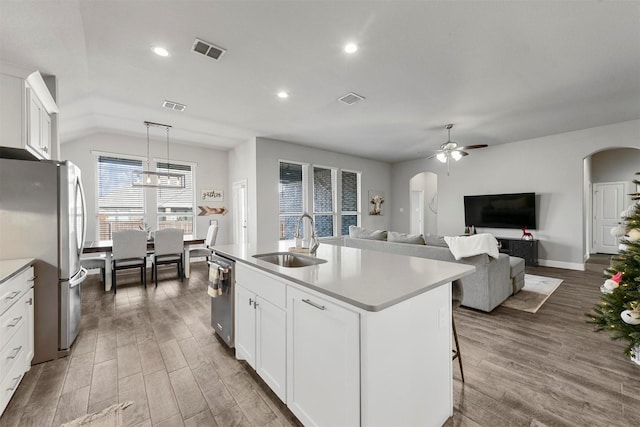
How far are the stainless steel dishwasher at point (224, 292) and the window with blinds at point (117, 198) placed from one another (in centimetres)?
440

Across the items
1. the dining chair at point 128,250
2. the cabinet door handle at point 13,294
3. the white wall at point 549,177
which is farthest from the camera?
the white wall at point 549,177

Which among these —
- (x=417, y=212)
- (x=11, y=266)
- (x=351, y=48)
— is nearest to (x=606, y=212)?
(x=417, y=212)

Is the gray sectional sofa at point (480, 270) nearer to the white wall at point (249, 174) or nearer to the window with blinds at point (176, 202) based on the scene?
the white wall at point (249, 174)

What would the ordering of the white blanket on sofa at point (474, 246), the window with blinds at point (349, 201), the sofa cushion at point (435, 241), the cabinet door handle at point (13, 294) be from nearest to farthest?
1. the cabinet door handle at point (13, 294)
2. the white blanket on sofa at point (474, 246)
3. the sofa cushion at point (435, 241)
4. the window with blinds at point (349, 201)

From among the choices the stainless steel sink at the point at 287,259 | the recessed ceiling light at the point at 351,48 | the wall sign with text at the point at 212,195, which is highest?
the recessed ceiling light at the point at 351,48

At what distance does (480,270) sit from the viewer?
3.09 meters

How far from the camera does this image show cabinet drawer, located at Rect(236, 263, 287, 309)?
1.64m

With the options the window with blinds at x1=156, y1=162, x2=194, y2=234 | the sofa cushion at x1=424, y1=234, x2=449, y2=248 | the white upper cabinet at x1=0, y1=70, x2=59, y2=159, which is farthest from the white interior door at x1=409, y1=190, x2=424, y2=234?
the white upper cabinet at x1=0, y1=70, x2=59, y2=159

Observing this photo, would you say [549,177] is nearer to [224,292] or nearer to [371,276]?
[371,276]

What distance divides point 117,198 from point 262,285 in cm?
550

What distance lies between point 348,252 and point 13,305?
2.51 meters

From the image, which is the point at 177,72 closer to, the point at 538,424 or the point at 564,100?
the point at 538,424

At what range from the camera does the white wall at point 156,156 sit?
517 cm

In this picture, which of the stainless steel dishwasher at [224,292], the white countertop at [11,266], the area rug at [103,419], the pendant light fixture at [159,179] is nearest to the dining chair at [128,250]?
the pendant light fixture at [159,179]
